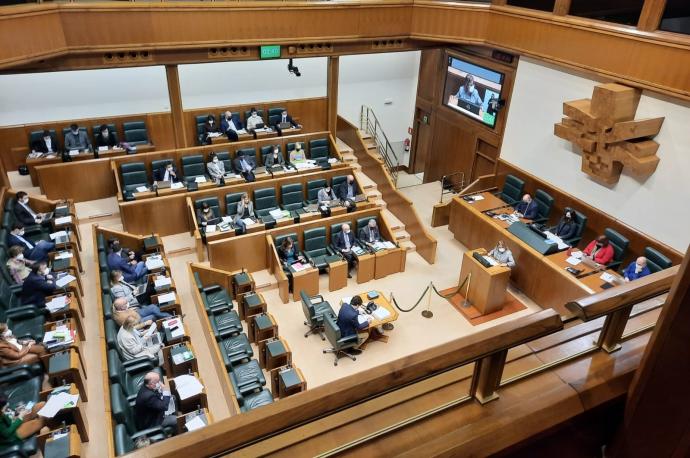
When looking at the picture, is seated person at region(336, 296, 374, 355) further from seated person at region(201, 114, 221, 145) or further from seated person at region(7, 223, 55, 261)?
seated person at region(201, 114, 221, 145)

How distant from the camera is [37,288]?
19.9 ft

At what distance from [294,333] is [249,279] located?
40.8 inches

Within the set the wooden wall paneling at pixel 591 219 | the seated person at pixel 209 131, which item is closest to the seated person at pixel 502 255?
the wooden wall paneling at pixel 591 219

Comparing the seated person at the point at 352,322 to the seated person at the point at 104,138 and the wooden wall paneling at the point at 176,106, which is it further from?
the seated person at the point at 104,138

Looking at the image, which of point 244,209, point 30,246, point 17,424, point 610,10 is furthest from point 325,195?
point 17,424

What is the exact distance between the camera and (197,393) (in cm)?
511

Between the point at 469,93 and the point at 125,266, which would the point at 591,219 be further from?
the point at 125,266

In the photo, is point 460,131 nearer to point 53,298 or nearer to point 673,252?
point 673,252

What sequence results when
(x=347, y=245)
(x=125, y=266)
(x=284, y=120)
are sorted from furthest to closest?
1. (x=284, y=120)
2. (x=347, y=245)
3. (x=125, y=266)

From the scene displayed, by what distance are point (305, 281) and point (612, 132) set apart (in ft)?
16.5

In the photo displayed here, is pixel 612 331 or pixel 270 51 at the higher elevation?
pixel 612 331

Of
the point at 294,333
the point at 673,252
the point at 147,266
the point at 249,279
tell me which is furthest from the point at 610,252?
the point at 147,266

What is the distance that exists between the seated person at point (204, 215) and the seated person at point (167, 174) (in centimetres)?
A: 98

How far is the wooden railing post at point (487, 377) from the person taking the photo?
1.64 m
